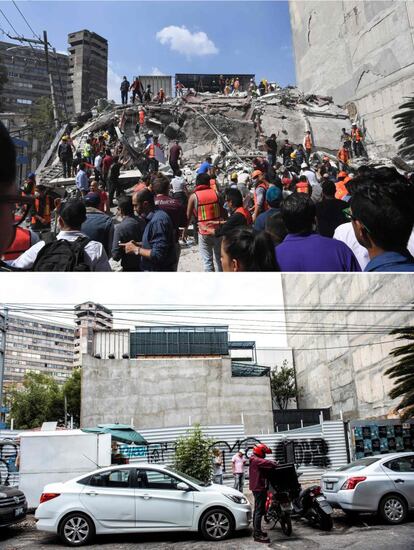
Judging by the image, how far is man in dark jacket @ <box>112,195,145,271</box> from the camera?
387 centimetres

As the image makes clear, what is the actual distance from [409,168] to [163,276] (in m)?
2.20

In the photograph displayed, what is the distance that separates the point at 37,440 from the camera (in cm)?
695

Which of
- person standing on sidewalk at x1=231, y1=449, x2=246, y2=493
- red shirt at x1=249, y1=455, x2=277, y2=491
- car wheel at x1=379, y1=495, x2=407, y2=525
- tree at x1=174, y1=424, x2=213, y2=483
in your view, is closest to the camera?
red shirt at x1=249, y1=455, x2=277, y2=491

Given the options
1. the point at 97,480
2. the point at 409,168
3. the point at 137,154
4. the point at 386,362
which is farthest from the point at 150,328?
the point at 386,362

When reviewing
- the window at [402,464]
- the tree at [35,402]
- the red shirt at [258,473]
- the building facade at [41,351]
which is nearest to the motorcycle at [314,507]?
the red shirt at [258,473]

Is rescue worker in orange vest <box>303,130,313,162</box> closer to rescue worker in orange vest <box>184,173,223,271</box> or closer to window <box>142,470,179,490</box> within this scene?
rescue worker in orange vest <box>184,173,223,271</box>

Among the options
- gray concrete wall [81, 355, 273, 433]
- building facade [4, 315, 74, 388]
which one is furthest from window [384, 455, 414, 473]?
building facade [4, 315, 74, 388]

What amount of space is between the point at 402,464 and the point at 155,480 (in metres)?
2.76

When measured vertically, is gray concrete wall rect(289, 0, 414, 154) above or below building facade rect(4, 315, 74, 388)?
above

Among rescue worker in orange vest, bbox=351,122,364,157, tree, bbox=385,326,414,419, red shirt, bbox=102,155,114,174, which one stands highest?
rescue worker in orange vest, bbox=351,122,364,157

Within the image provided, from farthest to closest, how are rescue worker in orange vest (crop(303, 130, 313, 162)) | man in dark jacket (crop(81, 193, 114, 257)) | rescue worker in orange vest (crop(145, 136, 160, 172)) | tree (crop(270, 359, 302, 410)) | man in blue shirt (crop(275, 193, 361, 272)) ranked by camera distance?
tree (crop(270, 359, 302, 410)), rescue worker in orange vest (crop(303, 130, 313, 162)), rescue worker in orange vest (crop(145, 136, 160, 172)), man in blue shirt (crop(275, 193, 361, 272)), man in dark jacket (crop(81, 193, 114, 257))

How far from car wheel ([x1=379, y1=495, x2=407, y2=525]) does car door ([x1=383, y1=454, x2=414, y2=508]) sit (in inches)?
3.3

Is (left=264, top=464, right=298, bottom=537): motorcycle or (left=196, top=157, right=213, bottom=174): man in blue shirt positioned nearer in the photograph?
(left=196, top=157, right=213, bottom=174): man in blue shirt

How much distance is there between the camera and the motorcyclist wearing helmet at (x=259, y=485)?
5.12 m
